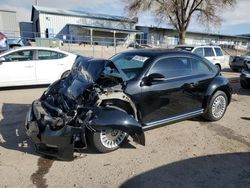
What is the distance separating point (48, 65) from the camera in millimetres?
9094

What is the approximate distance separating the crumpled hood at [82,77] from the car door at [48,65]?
4.89 meters

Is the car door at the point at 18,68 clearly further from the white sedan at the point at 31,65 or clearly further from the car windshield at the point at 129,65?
the car windshield at the point at 129,65

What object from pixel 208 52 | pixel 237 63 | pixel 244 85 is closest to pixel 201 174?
pixel 244 85

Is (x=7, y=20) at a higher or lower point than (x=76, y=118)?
higher

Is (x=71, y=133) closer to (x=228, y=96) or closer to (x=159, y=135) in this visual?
(x=159, y=135)

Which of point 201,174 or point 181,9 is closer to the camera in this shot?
point 201,174

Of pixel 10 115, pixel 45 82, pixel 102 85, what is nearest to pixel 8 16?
pixel 45 82

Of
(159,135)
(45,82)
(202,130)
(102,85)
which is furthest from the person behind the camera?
(45,82)

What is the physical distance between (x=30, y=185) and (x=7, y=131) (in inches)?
81.6

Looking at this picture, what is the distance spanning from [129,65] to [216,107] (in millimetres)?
2300

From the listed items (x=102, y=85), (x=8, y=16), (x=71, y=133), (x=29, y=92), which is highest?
(x=8, y=16)

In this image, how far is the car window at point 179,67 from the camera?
4.52 m

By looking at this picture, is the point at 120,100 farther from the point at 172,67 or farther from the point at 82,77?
the point at 172,67

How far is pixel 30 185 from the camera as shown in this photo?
3.12 meters
